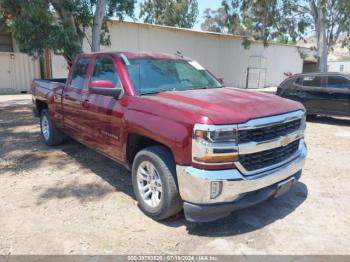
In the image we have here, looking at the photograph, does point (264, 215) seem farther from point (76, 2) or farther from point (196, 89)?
point (76, 2)

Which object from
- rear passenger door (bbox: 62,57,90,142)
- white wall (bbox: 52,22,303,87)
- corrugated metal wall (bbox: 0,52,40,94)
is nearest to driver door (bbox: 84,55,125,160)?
rear passenger door (bbox: 62,57,90,142)

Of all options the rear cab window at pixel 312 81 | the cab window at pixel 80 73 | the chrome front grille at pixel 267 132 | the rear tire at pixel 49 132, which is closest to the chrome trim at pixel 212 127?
the chrome front grille at pixel 267 132

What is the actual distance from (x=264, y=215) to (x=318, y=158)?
304 centimetres

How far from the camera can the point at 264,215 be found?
420 cm

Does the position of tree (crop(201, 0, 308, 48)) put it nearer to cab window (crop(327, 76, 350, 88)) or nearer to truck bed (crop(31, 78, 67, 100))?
cab window (crop(327, 76, 350, 88))

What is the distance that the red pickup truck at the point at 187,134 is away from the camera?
334 cm

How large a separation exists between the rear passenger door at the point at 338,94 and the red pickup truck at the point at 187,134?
658cm

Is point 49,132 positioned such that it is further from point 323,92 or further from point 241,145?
point 323,92

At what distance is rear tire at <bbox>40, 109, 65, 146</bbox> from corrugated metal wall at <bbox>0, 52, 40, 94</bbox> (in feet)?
44.1

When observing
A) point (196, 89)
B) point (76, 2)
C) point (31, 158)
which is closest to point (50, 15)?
point (76, 2)

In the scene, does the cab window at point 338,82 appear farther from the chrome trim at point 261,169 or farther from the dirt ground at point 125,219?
the chrome trim at point 261,169

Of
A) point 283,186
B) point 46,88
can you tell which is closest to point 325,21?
point 46,88

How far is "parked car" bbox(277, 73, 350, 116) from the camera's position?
33.6 feet

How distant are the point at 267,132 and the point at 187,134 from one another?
87 centimetres
